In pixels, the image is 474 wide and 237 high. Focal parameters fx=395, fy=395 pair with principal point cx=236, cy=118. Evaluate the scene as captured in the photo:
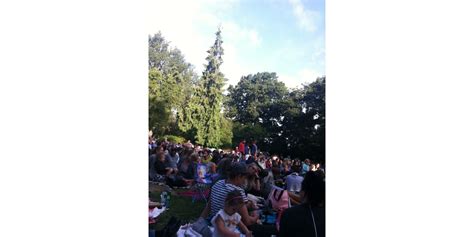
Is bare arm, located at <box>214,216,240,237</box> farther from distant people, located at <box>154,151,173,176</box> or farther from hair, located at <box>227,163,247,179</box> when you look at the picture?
distant people, located at <box>154,151,173,176</box>

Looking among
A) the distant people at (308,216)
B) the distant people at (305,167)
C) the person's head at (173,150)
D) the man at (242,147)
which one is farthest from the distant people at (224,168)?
the distant people at (308,216)

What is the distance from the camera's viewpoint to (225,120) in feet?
8.87

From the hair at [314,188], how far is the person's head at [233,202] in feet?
1.67

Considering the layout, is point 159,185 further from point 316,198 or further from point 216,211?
point 316,198

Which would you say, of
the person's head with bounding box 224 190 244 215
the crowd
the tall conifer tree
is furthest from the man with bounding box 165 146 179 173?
the person's head with bounding box 224 190 244 215

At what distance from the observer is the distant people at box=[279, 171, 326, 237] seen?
210cm

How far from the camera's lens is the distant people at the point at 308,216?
6.90 feet

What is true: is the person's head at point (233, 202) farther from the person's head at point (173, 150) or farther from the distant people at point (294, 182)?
the person's head at point (173, 150)

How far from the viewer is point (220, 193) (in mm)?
2666

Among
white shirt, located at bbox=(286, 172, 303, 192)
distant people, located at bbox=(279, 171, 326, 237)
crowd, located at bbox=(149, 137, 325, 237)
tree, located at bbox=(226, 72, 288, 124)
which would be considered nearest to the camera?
distant people, located at bbox=(279, 171, 326, 237)

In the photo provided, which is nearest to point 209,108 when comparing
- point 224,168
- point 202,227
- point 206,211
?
point 224,168

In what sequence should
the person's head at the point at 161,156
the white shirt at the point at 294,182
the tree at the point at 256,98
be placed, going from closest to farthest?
the white shirt at the point at 294,182, the tree at the point at 256,98, the person's head at the point at 161,156

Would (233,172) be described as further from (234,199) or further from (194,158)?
(194,158)
